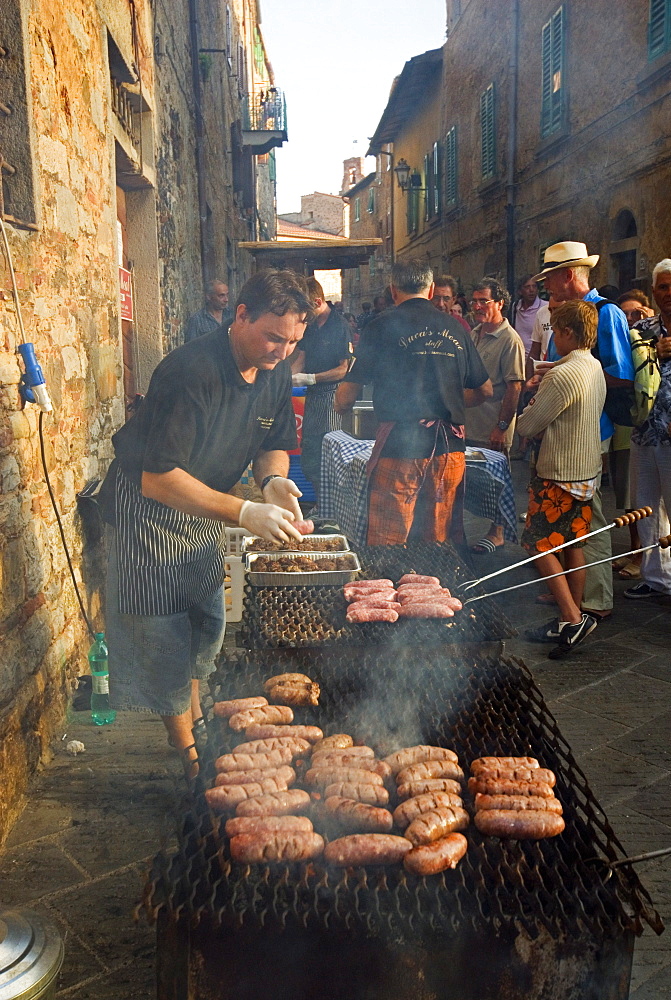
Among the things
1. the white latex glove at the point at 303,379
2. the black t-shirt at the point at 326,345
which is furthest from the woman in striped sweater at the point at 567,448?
the black t-shirt at the point at 326,345

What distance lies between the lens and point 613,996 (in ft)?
6.39

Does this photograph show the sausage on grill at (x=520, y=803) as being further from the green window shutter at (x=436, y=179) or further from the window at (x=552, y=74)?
the green window shutter at (x=436, y=179)

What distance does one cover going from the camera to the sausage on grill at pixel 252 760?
2521 mm

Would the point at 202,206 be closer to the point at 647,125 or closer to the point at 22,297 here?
the point at 647,125

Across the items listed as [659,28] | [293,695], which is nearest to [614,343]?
[293,695]

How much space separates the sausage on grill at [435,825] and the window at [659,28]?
11.3 meters

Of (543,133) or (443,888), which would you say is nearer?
(443,888)

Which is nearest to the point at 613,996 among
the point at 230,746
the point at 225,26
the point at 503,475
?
the point at 230,746

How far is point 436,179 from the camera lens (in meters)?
21.9

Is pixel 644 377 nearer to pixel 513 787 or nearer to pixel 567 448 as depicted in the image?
pixel 567 448

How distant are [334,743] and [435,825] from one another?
0.55 m

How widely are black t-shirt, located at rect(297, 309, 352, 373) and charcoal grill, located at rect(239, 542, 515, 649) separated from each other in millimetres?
4743

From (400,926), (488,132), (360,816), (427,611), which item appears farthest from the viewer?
(488,132)

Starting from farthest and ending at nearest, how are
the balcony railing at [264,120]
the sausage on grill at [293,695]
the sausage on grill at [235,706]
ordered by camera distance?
A: the balcony railing at [264,120]
the sausage on grill at [293,695]
the sausage on grill at [235,706]
